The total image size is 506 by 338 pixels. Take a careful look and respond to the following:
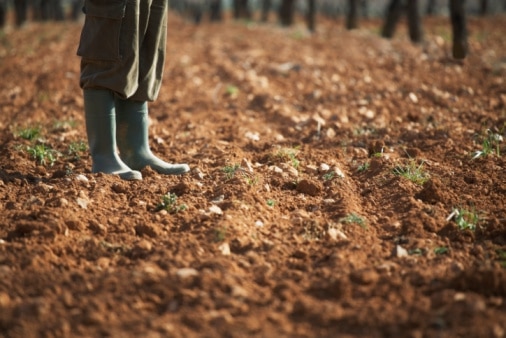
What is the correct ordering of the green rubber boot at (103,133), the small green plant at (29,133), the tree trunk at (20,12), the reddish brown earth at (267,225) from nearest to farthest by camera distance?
the reddish brown earth at (267,225) < the green rubber boot at (103,133) < the small green plant at (29,133) < the tree trunk at (20,12)

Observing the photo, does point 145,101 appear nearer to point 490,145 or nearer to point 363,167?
point 363,167

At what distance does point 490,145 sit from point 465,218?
58.5 inches

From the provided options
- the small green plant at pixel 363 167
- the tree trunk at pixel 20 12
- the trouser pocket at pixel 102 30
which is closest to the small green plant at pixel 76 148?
the trouser pocket at pixel 102 30

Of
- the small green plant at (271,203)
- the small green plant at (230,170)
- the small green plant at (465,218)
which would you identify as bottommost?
the small green plant at (271,203)

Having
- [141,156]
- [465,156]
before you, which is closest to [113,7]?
[141,156]

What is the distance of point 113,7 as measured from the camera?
3.25 m

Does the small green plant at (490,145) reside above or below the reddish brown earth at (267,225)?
above

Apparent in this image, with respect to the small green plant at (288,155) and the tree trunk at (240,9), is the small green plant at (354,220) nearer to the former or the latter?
the small green plant at (288,155)

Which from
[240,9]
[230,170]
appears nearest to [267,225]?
[230,170]

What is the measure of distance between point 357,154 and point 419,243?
1527 millimetres

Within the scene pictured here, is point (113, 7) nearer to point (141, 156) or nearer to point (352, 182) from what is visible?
point (141, 156)

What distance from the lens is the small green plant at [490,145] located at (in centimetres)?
412

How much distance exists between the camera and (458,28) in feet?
31.1

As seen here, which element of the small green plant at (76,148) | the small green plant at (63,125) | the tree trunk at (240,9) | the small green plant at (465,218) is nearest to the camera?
the small green plant at (465,218)
